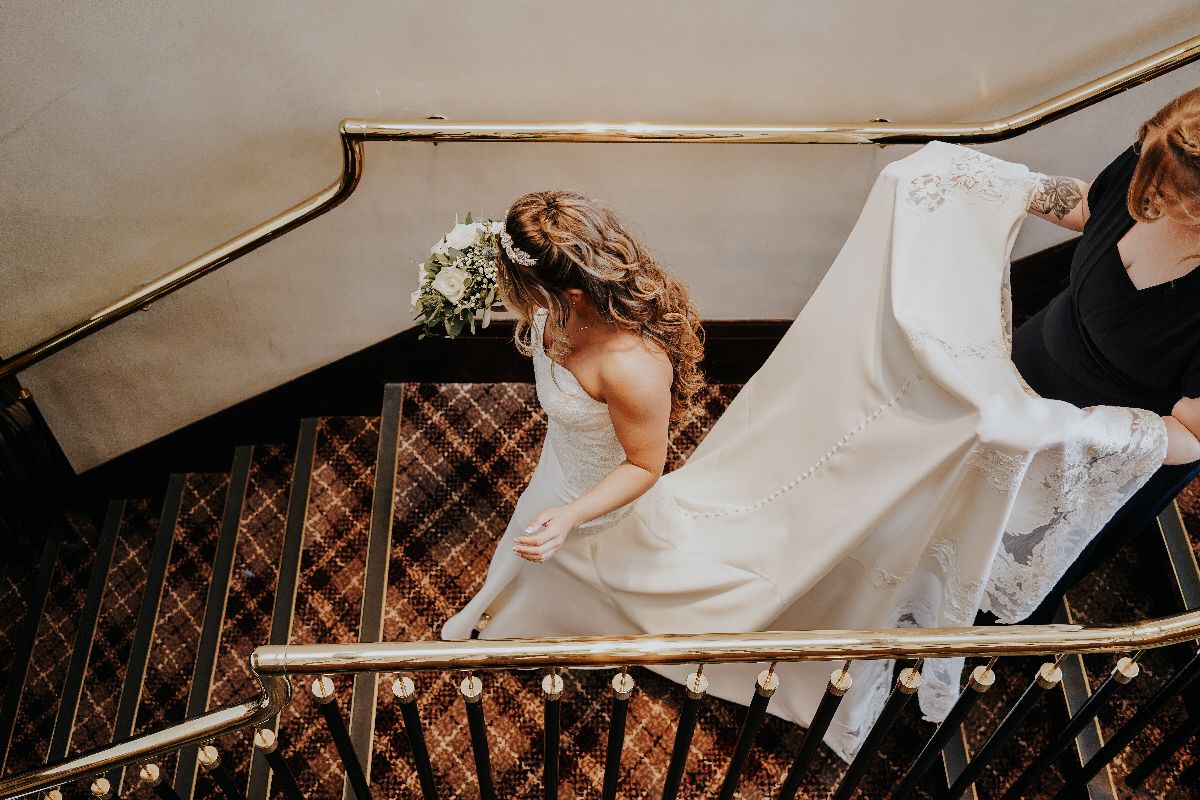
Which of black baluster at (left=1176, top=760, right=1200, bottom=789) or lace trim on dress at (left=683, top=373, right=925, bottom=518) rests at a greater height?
lace trim on dress at (left=683, top=373, right=925, bottom=518)

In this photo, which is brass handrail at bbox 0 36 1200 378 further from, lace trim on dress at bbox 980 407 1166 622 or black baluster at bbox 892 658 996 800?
black baluster at bbox 892 658 996 800

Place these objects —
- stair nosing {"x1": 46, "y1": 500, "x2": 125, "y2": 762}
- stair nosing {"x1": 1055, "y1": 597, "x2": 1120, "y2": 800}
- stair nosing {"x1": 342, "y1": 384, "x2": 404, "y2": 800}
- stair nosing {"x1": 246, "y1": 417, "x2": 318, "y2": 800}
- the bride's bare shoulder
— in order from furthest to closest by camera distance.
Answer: stair nosing {"x1": 46, "y1": 500, "x2": 125, "y2": 762} → stair nosing {"x1": 246, "y1": 417, "x2": 318, "y2": 800} → stair nosing {"x1": 342, "y1": 384, "x2": 404, "y2": 800} → stair nosing {"x1": 1055, "y1": 597, "x2": 1120, "y2": 800} → the bride's bare shoulder

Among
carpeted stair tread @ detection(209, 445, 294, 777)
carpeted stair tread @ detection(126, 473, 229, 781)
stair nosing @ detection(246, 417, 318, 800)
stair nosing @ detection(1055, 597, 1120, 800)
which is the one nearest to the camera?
stair nosing @ detection(1055, 597, 1120, 800)

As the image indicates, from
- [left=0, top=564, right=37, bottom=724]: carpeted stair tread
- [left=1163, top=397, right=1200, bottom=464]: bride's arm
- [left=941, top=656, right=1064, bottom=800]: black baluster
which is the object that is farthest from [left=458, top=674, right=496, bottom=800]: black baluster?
[left=0, top=564, right=37, bottom=724]: carpeted stair tread

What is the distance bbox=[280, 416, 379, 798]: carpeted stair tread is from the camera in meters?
3.04

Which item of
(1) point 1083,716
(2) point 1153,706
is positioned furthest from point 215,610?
(2) point 1153,706

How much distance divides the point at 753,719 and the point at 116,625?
310 cm

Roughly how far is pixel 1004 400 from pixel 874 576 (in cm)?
63

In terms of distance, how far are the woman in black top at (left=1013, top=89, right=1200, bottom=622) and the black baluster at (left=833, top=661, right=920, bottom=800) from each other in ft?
2.54

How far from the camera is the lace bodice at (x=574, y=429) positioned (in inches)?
89.7

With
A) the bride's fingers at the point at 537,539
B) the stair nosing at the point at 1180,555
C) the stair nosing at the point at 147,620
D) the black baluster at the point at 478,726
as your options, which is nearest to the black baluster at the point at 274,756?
the black baluster at the point at 478,726

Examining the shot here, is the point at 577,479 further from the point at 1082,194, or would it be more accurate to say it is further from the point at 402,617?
the point at 1082,194

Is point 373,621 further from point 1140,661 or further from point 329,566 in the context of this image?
point 1140,661

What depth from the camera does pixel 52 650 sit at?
4062mm
